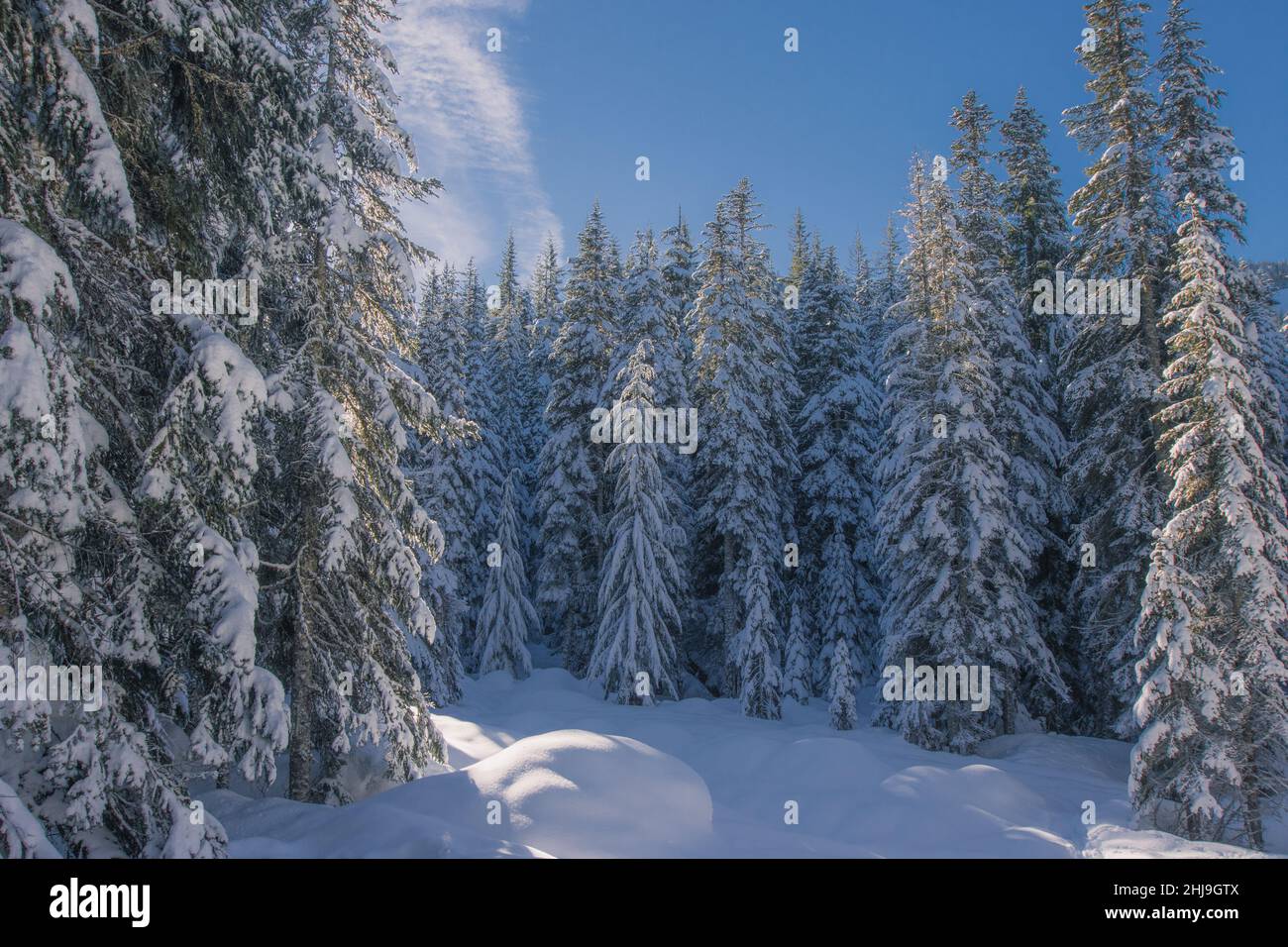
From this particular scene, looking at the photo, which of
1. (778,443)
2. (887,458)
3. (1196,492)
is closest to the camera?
(1196,492)

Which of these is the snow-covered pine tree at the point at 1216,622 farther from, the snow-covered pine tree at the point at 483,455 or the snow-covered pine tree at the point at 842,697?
the snow-covered pine tree at the point at 483,455

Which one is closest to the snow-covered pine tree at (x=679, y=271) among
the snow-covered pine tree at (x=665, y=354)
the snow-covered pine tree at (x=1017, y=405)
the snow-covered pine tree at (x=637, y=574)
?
the snow-covered pine tree at (x=665, y=354)

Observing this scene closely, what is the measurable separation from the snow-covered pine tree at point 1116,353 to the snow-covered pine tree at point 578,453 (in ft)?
56.0

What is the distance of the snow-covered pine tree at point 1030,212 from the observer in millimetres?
24219

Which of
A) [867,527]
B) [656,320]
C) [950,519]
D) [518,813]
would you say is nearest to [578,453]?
[656,320]

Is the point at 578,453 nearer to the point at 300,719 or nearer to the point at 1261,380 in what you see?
the point at 300,719

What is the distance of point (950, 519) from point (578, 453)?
49.6 feet

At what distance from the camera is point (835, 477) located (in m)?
27.6

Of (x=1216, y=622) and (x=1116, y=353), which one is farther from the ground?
(x=1116, y=353)

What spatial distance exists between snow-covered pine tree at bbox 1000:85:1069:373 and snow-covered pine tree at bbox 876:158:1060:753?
4447 mm
